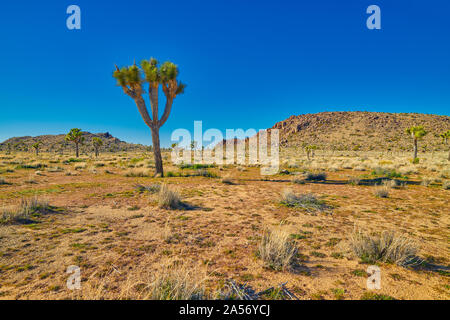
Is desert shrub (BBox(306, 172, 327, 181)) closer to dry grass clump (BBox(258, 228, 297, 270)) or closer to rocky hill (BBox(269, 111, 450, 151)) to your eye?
dry grass clump (BBox(258, 228, 297, 270))

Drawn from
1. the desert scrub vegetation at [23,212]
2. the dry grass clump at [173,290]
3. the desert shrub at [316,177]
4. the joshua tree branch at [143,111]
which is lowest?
the dry grass clump at [173,290]

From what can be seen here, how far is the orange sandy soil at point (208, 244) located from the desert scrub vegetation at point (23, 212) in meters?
0.38

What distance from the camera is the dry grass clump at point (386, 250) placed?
3.24 meters

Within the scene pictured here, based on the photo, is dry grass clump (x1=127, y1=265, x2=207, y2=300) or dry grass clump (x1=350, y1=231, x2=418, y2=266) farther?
dry grass clump (x1=350, y1=231, x2=418, y2=266)

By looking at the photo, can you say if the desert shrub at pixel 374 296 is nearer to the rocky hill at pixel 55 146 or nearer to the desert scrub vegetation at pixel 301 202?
the desert scrub vegetation at pixel 301 202

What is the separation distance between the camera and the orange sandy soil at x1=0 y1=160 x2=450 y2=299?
2.66m

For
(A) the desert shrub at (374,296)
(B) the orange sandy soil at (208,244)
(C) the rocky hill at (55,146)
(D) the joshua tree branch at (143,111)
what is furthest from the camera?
(C) the rocky hill at (55,146)

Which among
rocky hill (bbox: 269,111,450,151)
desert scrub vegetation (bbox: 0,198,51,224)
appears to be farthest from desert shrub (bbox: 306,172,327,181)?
rocky hill (bbox: 269,111,450,151)

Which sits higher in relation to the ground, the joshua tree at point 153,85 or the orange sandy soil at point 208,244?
the joshua tree at point 153,85

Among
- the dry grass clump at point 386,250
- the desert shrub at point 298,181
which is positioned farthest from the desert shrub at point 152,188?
the desert shrub at point 298,181

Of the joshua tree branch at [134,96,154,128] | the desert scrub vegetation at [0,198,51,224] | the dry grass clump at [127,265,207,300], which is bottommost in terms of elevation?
the dry grass clump at [127,265,207,300]

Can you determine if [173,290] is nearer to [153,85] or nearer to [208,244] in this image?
[208,244]

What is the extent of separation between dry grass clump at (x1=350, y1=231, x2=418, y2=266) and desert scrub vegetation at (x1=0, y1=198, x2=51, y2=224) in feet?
25.0
